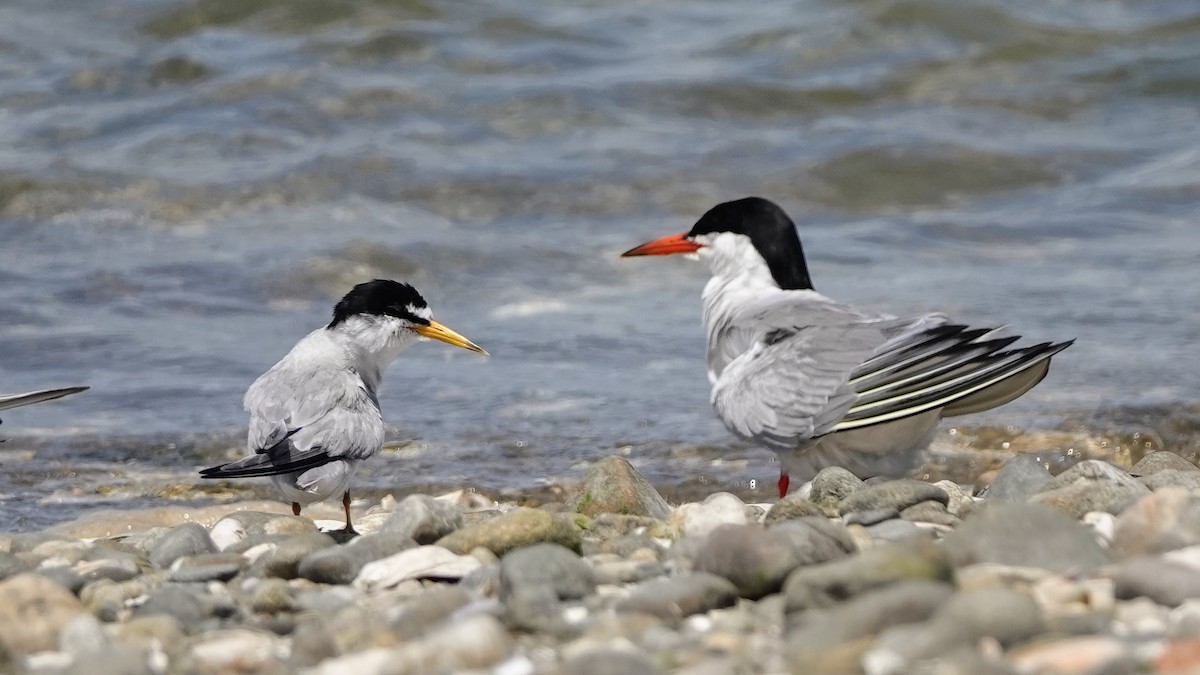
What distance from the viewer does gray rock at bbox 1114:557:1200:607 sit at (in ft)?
9.18

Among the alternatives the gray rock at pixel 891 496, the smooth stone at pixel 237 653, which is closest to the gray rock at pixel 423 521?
the smooth stone at pixel 237 653

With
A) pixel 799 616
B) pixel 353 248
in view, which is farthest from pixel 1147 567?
pixel 353 248

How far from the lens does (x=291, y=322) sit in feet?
26.8

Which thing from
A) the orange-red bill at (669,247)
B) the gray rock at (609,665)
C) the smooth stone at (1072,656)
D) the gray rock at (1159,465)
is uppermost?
the orange-red bill at (669,247)

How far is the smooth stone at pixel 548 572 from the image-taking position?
3.10m

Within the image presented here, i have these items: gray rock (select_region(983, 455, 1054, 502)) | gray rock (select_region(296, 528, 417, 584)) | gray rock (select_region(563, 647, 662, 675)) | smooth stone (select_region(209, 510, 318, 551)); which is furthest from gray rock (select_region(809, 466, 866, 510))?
gray rock (select_region(563, 647, 662, 675))

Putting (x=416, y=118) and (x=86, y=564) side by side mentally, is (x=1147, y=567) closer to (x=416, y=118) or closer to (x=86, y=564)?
(x=86, y=564)

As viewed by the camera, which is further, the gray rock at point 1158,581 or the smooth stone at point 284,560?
the smooth stone at point 284,560

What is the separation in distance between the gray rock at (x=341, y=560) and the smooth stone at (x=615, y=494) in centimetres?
99

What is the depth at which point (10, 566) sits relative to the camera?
147 inches

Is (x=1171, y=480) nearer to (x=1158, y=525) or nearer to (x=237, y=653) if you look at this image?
(x=1158, y=525)

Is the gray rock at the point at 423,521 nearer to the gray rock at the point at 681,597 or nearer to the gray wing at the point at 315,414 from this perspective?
the gray wing at the point at 315,414

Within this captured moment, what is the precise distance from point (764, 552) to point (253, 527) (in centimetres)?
188

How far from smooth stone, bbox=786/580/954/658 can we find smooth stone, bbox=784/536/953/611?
0.14 meters
